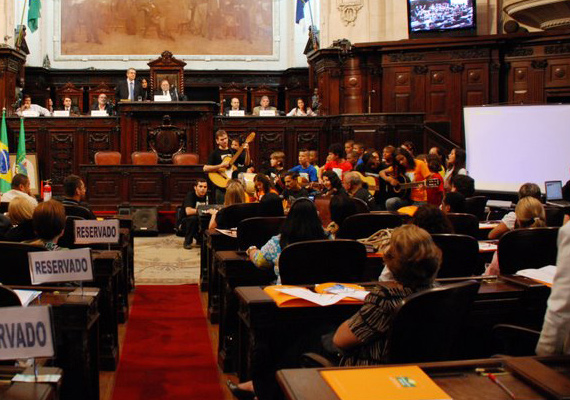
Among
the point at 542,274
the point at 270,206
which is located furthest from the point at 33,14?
the point at 542,274

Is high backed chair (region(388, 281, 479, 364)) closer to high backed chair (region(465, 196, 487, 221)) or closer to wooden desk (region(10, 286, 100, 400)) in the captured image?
wooden desk (region(10, 286, 100, 400))

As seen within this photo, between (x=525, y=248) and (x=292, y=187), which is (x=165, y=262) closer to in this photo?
(x=292, y=187)

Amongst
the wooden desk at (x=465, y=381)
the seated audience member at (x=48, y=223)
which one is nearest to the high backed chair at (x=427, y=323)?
the wooden desk at (x=465, y=381)

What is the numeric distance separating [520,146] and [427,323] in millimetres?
8284

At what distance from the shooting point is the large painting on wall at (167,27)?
20516 mm

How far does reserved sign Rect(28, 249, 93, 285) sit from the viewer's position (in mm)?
3562

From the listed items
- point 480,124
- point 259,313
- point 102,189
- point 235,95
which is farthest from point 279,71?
point 259,313

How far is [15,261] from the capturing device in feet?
13.7

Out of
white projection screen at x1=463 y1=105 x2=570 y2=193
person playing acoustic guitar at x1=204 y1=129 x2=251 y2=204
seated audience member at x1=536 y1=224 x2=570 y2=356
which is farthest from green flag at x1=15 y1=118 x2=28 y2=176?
seated audience member at x1=536 y1=224 x2=570 y2=356

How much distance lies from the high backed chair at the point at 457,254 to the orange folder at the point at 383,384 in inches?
87.5

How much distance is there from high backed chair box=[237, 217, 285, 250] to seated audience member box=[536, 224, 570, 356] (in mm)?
3089

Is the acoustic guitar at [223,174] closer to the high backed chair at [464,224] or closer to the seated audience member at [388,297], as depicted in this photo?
the high backed chair at [464,224]

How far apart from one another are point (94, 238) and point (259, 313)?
85.5 inches

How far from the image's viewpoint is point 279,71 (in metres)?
20.3
